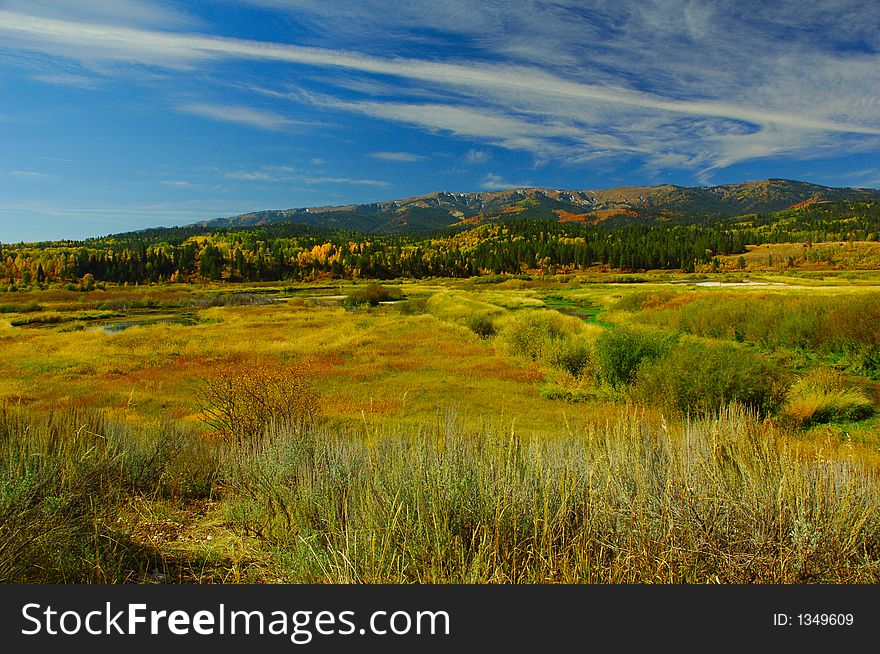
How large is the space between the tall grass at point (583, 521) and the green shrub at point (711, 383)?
9.51 m

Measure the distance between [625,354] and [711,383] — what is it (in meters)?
5.36

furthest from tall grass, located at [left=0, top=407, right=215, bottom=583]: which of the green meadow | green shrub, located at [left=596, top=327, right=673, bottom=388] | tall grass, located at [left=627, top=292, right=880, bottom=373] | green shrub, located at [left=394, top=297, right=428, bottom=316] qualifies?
green shrub, located at [left=394, top=297, right=428, bottom=316]

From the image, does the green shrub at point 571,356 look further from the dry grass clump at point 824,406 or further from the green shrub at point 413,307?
the green shrub at point 413,307

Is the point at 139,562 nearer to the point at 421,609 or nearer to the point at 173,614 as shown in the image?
the point at 173,614

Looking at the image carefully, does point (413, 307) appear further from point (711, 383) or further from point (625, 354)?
point (711, 383)

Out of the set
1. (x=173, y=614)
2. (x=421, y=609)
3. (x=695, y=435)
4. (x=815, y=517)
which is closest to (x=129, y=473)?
(x=173, y=614)

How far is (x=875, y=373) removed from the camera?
19375 mm

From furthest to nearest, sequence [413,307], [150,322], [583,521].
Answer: [413,307] → [150,322] → [583,521]

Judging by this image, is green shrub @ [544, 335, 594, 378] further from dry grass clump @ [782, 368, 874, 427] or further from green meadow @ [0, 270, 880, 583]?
dry grass clump @ [782, 368, 874, 427]

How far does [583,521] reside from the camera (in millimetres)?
4312

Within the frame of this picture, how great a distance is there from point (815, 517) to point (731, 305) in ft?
99.2

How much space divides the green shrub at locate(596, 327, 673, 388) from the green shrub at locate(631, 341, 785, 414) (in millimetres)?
3275

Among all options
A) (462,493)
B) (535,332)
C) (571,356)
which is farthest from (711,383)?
(535,332)

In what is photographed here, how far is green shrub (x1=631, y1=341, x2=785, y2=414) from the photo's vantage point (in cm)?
1409
